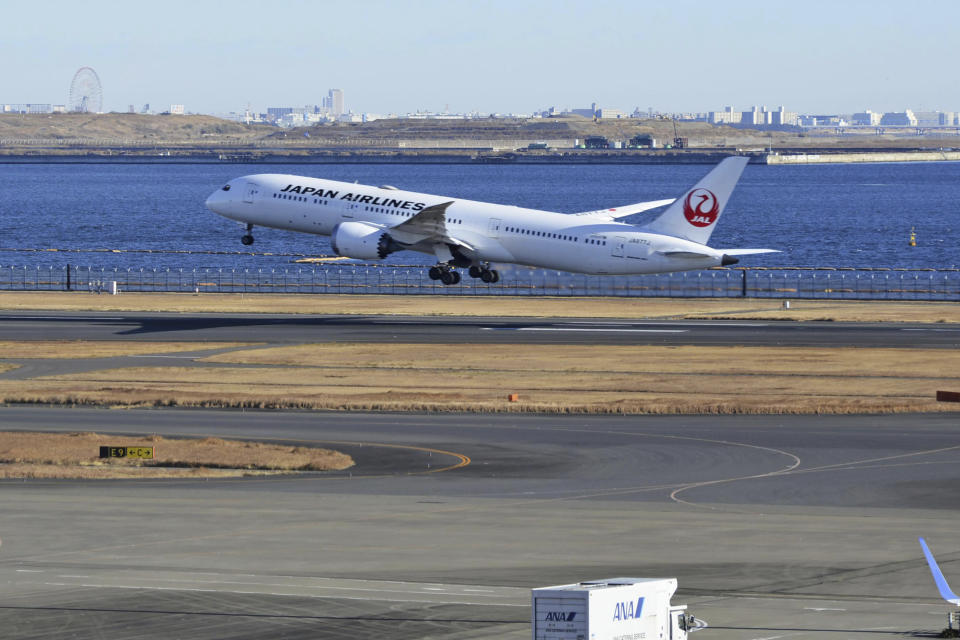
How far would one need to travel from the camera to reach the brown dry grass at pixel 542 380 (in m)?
61.2

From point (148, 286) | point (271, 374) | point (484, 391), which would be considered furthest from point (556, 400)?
point (148, 286)

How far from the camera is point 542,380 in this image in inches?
2687

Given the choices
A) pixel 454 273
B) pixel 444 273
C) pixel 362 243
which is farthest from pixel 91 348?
pixel 454 273

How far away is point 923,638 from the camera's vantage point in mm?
25266

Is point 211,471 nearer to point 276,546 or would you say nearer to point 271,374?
point 276,546

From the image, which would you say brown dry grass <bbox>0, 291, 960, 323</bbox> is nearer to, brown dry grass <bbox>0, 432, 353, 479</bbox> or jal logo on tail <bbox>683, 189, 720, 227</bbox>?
jal logo on tail <bbox>683, 189, 720, 227</bbox>

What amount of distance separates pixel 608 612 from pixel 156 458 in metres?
31.8

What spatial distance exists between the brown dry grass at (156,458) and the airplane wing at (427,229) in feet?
131

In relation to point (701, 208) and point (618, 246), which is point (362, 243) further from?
point (701, 208)

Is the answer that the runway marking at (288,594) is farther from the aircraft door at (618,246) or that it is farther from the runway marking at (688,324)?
the runway marking at (688,324)

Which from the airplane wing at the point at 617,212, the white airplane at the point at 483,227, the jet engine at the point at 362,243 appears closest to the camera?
the white airplane at the point at 483,227

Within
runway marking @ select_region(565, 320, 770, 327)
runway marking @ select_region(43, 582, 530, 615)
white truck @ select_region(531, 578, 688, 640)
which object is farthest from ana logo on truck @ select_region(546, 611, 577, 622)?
runway marking @ select_region(565, 320, 770, 327)

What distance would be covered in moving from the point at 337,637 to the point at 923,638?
10369mm

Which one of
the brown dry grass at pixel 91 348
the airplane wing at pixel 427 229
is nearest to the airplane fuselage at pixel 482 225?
the airplane wing at pixel 427 229
